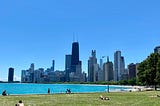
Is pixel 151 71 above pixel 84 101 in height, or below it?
above

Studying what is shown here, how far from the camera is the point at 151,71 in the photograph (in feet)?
303

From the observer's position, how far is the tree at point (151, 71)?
299 feet

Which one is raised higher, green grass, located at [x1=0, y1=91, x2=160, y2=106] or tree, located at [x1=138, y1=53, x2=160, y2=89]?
tree, located at [x1=138, y1=53, x2=160, y2=89]

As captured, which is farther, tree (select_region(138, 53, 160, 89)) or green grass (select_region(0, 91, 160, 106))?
tree (select_region(138, 53, 160, 89))

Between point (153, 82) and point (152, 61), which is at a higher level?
point (152, 61)

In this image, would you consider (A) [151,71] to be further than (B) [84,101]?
Yes

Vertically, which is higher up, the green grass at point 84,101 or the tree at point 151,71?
the tree at point 151,71

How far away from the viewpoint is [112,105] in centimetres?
3394

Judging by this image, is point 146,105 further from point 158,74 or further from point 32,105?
point 158,74

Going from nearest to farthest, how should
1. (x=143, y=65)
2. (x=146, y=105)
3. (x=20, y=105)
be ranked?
1. (x=20, y=105)
2. (x=146, y=105)
3. (x=143, y=65)

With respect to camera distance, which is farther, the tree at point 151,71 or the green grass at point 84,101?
the tree at point 151,71

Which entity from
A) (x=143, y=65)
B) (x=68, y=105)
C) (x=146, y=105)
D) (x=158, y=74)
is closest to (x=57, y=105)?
(x=68, y=105)

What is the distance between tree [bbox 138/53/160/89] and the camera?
9112 centimetres

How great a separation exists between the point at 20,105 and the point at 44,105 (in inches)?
211
